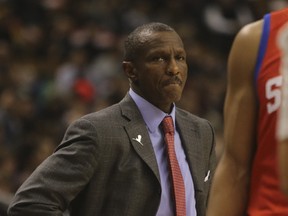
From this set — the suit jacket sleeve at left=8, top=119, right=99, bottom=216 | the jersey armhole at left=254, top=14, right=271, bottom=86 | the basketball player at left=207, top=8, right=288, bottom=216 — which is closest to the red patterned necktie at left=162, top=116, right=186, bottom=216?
the suit jacket sleeve at left=8, top=119, right=99, bottom=216

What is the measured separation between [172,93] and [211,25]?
900 centimetres

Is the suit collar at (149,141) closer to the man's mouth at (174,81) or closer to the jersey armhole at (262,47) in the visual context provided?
the man's mouth at (174,81)

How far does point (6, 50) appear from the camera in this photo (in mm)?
11141

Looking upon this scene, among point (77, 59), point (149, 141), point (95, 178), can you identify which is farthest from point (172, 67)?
point (77, 59)

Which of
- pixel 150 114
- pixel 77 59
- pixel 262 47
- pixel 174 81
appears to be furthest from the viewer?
pixel 77 59

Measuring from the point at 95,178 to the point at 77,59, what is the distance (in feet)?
24.6

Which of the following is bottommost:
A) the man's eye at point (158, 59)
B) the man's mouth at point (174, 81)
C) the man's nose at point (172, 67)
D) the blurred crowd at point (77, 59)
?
the blurred crowd at point (77, 59)

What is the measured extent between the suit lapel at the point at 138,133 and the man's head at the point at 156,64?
80 mm

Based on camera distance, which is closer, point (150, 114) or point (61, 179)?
point (61, 179)

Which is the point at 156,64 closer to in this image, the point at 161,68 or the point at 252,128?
the point at 161,68

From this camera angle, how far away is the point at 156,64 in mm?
3824

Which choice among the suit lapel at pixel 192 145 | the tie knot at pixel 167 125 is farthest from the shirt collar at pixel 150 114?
the suit lapel at pixel 192 145

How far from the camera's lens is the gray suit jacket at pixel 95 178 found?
11.9ft

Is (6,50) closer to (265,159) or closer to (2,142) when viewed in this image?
(2,142)
